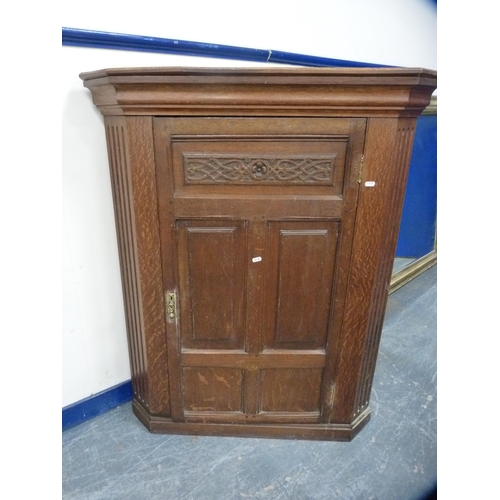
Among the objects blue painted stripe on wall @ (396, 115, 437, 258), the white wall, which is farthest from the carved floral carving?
blue painted stripe on wall @ (396, 115, 437, 258)

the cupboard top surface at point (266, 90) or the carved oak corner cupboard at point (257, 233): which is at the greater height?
the cupboard top surface at point (266, 90)

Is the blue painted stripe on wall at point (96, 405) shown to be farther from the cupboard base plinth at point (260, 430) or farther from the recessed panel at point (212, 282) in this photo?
the recessed panel at point (212, 282)

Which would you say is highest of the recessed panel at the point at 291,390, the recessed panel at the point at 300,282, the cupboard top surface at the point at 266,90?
Answer: the cupboard top surface at the point at 266,90

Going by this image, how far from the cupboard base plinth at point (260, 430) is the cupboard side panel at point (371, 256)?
0.06 meters

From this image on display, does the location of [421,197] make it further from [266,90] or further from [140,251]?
[140,251]

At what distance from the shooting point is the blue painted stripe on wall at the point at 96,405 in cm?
143

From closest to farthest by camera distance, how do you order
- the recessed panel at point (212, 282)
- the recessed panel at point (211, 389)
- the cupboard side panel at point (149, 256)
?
the cupboard side panel at point (149, 256)
the recessed panel at point (212, 282)
the recessed panel at point (211, 389)

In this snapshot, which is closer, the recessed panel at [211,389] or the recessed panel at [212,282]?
the recessed panel at [212,282]

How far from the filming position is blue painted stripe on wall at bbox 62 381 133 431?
4.70 ft

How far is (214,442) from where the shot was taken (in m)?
1.39

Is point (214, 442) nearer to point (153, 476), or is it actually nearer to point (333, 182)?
point (153, 476)

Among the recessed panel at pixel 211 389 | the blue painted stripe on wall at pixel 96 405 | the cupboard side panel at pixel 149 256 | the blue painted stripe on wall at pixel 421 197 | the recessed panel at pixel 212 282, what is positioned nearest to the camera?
the cupboard side panel at pixel 149 256

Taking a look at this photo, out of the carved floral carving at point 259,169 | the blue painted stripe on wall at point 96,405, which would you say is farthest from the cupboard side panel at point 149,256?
the blue painted stripe on wall at point 96,405
